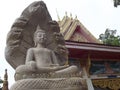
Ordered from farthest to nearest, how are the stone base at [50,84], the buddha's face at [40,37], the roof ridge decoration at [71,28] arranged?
the roof ridge decoration at [71,28] → the buddha's face at [40,37] → the stone base at [50,84]

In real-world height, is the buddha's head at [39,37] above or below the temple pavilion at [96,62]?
above

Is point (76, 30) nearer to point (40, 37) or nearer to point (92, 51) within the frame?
point (92, 51)

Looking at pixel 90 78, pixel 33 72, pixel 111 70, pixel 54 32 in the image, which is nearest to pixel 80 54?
pixel 90 78

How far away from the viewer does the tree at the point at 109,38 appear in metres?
16.8

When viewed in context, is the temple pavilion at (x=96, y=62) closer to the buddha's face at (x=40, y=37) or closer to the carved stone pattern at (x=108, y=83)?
the carved stone pattern at (x=108, y=83)

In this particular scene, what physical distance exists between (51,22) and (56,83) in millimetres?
1155

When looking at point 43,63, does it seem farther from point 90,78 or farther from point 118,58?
point 118,58

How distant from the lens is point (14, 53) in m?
3.99

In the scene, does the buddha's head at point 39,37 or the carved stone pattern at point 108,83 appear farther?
the carved stone pattern at point 108,83

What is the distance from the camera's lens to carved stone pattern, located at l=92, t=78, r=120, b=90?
400 inches

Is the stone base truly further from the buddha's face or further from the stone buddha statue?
the buddha's face

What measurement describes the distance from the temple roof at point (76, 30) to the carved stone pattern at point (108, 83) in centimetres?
190

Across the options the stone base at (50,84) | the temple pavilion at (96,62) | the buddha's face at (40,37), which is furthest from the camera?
the temple pavilion at (96,62)

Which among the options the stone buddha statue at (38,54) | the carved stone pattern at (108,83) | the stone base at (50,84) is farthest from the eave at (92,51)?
the stone base at (50,84)
